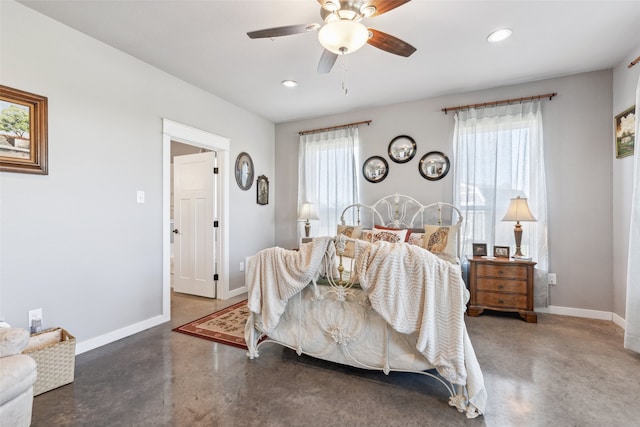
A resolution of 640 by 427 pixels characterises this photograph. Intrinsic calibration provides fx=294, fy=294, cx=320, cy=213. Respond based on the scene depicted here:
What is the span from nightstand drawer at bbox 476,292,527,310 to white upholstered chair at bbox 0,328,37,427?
12.0 feet

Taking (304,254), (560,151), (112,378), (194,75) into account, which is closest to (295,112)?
(194,75)

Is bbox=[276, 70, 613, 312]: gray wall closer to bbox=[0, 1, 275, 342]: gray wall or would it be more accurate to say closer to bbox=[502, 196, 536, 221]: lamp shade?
bbox=[502, 196, 536, 221]: lamp shade

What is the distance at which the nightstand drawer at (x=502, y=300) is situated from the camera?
313cm

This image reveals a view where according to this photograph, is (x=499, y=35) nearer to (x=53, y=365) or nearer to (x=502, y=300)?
(x=502, y=300)

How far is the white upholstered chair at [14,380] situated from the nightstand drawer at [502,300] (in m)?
3.66

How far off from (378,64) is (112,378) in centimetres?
349

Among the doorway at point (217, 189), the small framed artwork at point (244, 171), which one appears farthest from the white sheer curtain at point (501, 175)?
the doorway at point (217, 189)

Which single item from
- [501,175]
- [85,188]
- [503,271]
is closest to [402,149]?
[501,175]

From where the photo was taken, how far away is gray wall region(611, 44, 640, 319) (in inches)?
109

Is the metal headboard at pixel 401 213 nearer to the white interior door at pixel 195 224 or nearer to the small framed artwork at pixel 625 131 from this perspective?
the small framed artwork at pixel 625 131

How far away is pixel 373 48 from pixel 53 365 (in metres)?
3.43

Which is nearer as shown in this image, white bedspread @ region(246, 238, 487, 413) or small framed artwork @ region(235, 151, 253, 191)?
white bedspread @ region(246, 238, 487, 413)

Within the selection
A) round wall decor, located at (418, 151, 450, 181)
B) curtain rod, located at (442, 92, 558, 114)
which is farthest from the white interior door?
curtain rod, located at (442, 92, 558, 114)

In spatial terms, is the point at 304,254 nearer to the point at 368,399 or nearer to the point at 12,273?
the point at 368,399
